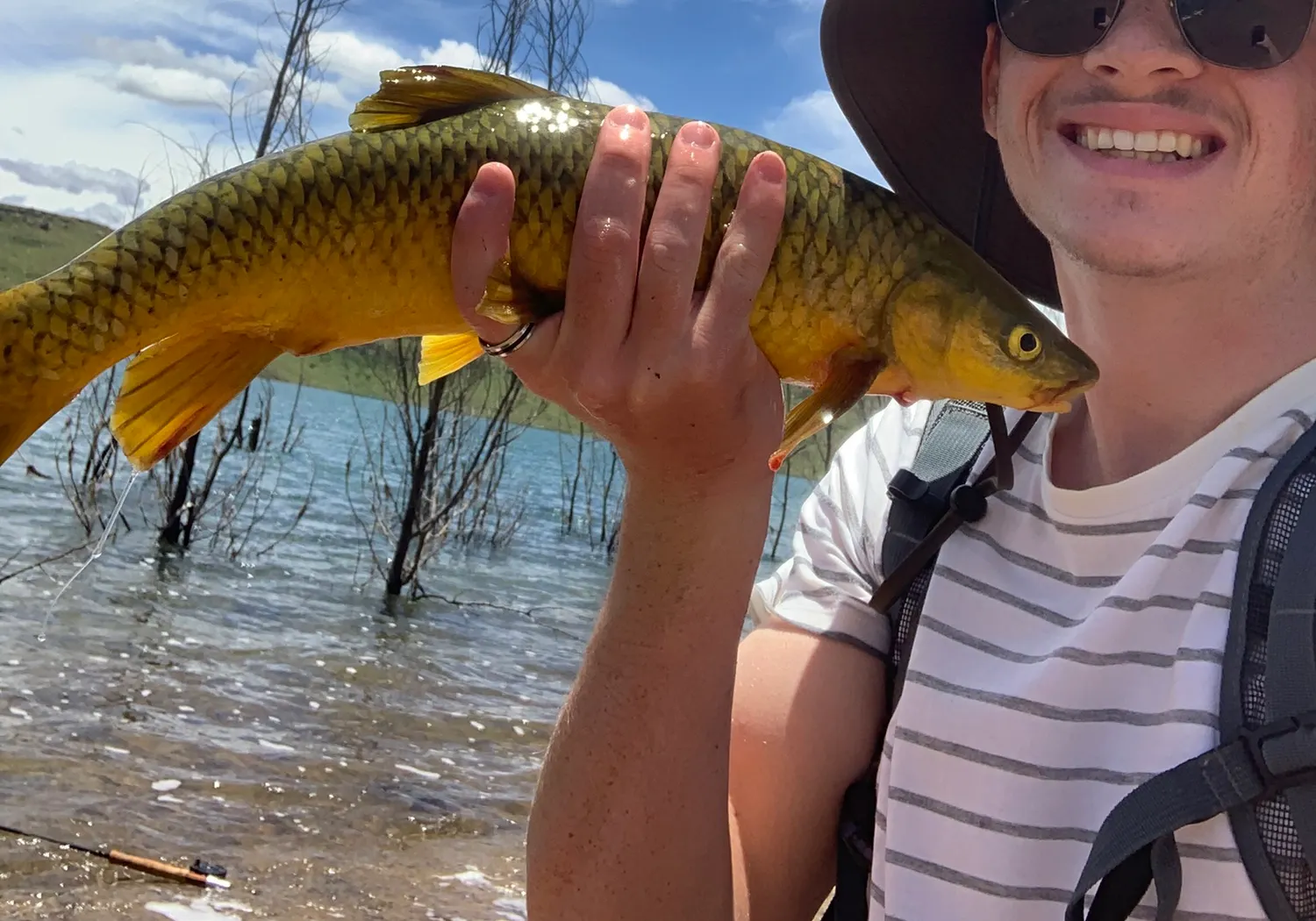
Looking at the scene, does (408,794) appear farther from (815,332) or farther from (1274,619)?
(1274,619)

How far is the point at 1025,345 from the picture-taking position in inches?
85.0

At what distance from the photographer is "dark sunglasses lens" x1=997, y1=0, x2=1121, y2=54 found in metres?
2.24

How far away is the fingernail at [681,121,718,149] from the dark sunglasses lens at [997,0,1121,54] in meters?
0.90

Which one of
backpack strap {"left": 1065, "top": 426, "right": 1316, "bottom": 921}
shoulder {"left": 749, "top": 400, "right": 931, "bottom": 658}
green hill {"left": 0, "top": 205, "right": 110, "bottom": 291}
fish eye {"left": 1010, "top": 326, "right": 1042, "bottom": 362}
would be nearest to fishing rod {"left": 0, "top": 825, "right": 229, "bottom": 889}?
shoulder {"left": 749, "top": 400, "right": 931, "bottom": 658}

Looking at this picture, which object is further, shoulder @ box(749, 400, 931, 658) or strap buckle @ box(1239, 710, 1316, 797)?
shoulder @ box(749, 400, 931, 658)

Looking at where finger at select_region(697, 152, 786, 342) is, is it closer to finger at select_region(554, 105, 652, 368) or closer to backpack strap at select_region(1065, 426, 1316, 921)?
finger at select_region(554, 105, 652, 368)

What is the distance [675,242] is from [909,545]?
2.88 ft

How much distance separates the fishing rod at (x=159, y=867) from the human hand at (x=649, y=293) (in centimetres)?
393

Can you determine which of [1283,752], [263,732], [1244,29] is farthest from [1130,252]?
[263,732]

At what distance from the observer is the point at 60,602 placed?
968cm

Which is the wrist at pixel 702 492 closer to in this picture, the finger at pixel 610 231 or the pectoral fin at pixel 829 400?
the pectoral fin at pixel 829 400

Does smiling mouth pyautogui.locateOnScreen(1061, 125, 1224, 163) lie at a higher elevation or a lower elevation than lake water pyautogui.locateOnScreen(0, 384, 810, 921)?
higher

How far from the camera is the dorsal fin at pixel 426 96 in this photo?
204cm

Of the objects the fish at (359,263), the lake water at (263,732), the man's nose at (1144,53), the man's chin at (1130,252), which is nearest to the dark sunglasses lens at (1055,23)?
the man's nose at (1144,53)
